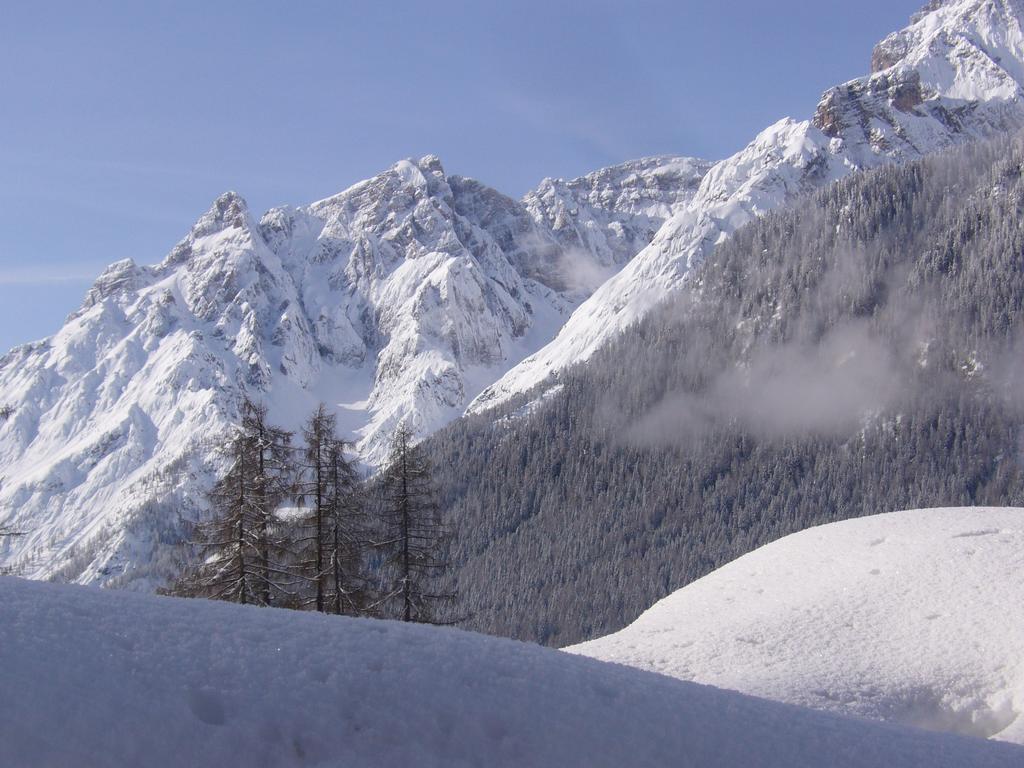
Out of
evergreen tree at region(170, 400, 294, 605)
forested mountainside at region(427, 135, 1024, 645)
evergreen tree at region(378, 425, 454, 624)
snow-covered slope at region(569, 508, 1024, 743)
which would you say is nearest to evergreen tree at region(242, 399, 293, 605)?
evergreen tree at region(170, 400, 294, 605)

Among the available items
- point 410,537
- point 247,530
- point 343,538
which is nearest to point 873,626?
point 410,537

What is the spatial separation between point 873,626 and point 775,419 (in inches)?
6121

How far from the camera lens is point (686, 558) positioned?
5084 inches

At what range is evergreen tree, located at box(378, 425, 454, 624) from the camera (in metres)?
22.5

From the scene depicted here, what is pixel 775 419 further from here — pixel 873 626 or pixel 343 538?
pixel 873 626

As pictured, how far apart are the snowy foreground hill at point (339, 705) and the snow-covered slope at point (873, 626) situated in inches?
257

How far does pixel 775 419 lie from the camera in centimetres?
16625

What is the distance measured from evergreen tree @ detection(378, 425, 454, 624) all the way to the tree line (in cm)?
3

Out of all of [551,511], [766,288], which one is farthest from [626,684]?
[766,288]

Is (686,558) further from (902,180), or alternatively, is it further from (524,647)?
(524,647)

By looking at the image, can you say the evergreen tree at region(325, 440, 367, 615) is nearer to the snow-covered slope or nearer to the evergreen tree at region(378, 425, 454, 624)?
the evergreen tree at region(378, 425, 454, 624)

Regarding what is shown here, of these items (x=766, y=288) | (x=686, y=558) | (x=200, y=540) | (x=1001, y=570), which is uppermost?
(x=766, y=288)

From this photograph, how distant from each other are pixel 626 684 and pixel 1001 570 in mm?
13951

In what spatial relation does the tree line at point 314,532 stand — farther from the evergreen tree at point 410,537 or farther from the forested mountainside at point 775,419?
the forested mountainside at point 775,419
